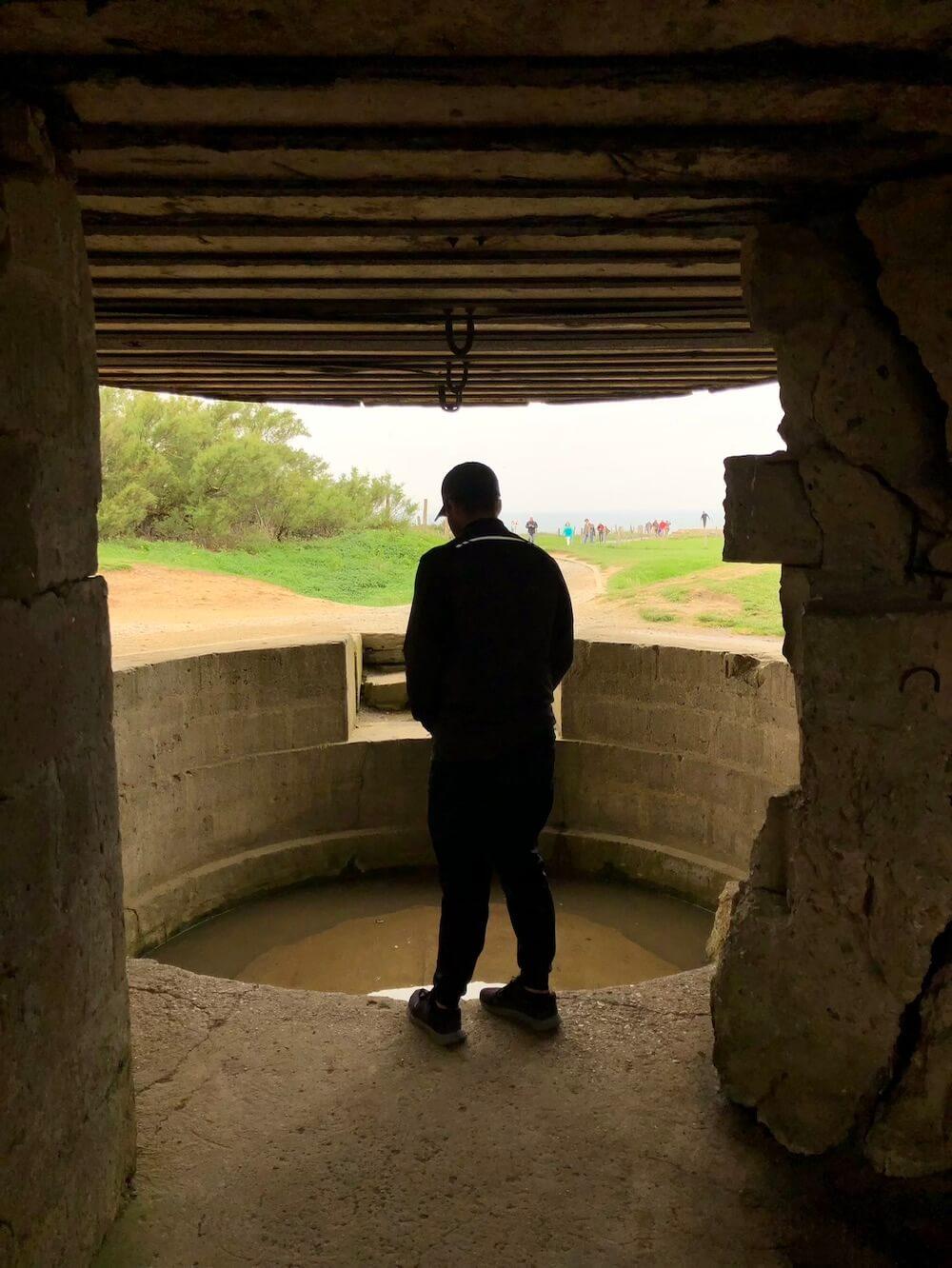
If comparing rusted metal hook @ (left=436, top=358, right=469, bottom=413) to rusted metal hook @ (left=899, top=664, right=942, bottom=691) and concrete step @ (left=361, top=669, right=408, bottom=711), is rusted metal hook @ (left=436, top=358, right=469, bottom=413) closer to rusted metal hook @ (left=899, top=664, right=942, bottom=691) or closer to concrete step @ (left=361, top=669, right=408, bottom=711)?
rusted metal hook @ (left=899, top=664, right=942, bottom=691)

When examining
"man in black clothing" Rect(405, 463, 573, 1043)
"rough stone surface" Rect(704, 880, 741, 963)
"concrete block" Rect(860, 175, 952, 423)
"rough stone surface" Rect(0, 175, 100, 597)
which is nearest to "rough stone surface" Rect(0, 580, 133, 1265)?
"rough stone surface" Rect(0, 175, 100, 597)

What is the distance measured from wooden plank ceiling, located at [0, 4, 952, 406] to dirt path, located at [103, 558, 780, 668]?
4.47 metres

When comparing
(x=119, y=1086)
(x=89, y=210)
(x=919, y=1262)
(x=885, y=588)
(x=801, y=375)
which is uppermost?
(x=89, y=210)

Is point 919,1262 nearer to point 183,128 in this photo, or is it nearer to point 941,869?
point 941,869

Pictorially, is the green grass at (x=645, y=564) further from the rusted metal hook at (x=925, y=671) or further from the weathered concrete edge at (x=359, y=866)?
the rusted metal hook at (x=925, y=671)

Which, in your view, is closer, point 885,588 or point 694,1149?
point 885,588

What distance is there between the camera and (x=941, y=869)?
2115 mm

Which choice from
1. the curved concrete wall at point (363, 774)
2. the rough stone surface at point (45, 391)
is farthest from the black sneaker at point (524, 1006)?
the curved concrete wall at point (363, 774)

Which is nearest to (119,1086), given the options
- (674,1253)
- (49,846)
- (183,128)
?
(49,846)

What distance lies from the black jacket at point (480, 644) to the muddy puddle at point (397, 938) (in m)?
3.58

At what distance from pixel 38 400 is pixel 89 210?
2.35 ft

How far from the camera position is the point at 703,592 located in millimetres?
11867

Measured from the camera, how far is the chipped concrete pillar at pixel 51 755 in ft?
5.68

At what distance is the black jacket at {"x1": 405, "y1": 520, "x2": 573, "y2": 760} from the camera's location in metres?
2.57
